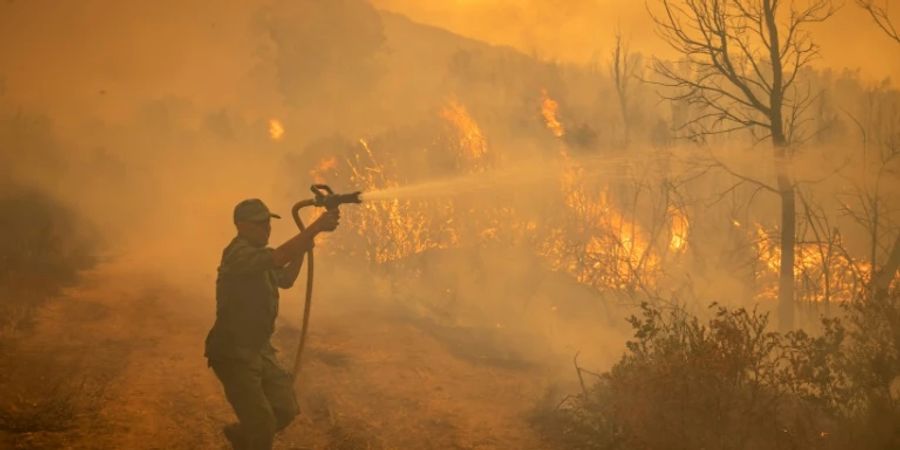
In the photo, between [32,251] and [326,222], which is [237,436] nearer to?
[326,222]

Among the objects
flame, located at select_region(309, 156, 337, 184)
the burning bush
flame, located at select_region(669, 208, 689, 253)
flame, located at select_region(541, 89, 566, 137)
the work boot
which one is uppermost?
flame, located at select_region(541, 89, 566, 137)

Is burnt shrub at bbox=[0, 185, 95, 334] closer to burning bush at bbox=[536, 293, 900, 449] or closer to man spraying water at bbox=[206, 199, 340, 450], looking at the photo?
man spraying water at bbox=[206, 199, 340, 450]

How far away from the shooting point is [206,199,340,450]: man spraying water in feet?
13.5

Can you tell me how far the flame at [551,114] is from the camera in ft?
67.8

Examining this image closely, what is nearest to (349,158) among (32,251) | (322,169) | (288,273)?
(322,169)

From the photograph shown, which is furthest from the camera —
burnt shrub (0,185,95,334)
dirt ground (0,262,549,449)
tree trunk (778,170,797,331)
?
burnt shrub (0,185,95,334)

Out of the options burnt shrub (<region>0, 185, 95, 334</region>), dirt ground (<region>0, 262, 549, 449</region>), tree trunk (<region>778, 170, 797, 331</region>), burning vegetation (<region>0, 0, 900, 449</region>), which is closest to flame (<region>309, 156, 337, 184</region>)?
burning vegetation (<region>0, 0, 900, 449</region>)

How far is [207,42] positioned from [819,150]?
1600 inches

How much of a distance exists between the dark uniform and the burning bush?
304 centimetres

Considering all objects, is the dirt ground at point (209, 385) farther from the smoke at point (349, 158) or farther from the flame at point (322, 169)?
the flame at point (322, 169)

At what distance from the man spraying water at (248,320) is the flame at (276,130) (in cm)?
2815

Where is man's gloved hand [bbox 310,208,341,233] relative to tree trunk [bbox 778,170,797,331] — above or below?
above

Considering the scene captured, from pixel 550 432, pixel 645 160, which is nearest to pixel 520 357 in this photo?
pixel 550 432

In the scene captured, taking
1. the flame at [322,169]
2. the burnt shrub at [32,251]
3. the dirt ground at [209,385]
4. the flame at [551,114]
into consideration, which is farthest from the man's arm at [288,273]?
the flame at [551,114]
